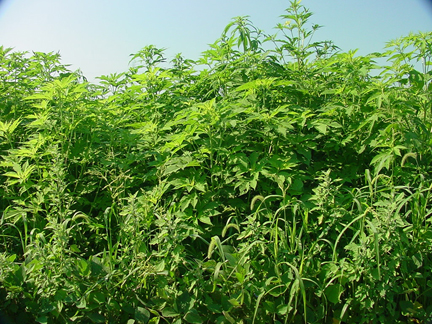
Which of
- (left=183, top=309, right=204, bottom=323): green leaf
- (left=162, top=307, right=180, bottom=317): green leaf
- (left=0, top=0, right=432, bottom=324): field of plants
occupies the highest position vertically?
(left=0, top=0, right=432, bottom=324): field of plants

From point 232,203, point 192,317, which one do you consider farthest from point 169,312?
point 232,203

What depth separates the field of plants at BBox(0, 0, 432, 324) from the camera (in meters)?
2.13

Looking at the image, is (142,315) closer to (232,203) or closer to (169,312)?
(169,312)

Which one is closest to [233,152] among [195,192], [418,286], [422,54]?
[195,192]

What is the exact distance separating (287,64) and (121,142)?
1985 mm

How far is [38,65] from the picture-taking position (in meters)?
3.67

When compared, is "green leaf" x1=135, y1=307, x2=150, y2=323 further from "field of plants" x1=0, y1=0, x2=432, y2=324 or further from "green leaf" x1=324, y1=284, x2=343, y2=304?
"green leaf" x1=324, y1=284, x2=343, y2=304

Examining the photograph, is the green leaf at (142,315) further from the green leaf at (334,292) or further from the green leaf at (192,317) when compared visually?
the green leaf at (334,292)

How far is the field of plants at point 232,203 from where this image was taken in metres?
2.13

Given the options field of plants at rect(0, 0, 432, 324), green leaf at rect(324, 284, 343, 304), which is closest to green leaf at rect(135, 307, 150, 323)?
field of plants at rect(0, 0, 432, 324)

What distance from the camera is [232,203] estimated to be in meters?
2.77

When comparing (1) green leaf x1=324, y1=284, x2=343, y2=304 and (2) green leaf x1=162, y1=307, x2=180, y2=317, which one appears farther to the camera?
(1) green leaf x1=324, y1=284, x2=343, y2=304

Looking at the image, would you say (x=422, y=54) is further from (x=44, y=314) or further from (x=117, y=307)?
(x=44, y=314)

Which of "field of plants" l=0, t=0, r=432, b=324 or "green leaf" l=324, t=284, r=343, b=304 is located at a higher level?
"field of plants" l=0, t=0, r=432, b=324
